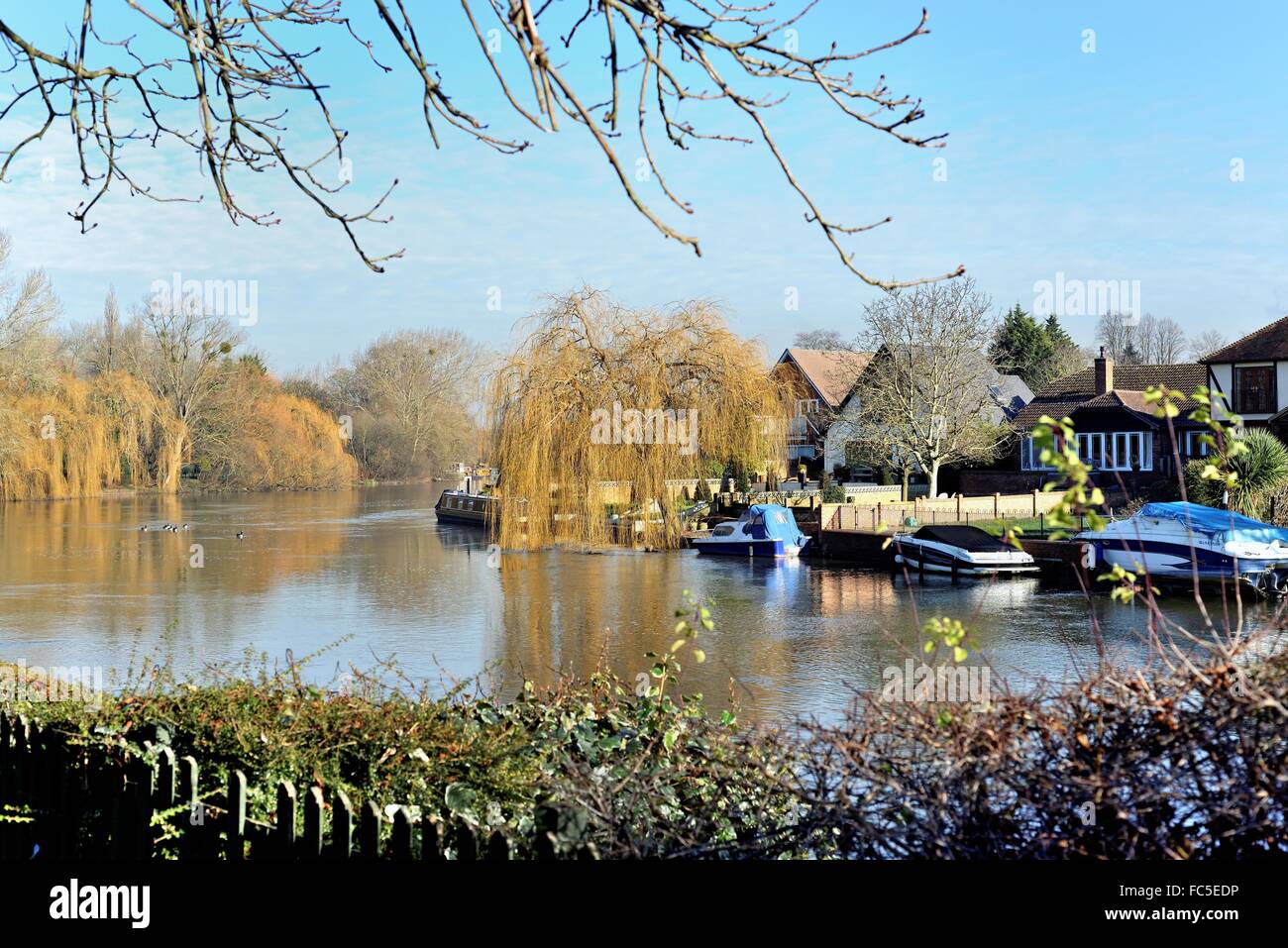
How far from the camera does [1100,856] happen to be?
11.6ft

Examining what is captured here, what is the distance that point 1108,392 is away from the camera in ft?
158

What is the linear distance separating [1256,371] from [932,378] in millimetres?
11814

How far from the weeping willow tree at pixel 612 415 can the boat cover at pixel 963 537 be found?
8500 mm

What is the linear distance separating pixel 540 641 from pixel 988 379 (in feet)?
123

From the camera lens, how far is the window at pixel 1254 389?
43219 millimetres

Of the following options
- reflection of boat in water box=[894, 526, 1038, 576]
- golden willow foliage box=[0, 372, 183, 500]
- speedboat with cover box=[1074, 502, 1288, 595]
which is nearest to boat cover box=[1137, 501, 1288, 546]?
speedboat with cover box=[1074, 502, 1288, 595]

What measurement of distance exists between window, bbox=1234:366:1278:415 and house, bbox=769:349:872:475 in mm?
15497

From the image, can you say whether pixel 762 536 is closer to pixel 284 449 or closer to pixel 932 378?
pixel 932 378

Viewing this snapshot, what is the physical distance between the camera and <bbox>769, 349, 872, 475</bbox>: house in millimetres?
54875

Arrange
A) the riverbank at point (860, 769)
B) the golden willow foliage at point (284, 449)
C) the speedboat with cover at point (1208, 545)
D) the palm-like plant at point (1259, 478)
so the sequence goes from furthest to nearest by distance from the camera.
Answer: the golden willow foliage at point (284, 449)
the palm-like plant at point (1259, 478)
the speedboat with cover at point (1208, 545)
the riverbank at point (860, 769)

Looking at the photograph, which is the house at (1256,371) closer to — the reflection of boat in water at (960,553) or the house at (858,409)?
the house at (858,409)

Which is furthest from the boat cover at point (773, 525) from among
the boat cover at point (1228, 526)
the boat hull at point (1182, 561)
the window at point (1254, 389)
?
the window at point (1254, 389)

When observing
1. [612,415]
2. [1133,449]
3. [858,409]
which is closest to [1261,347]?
[1133,449]
